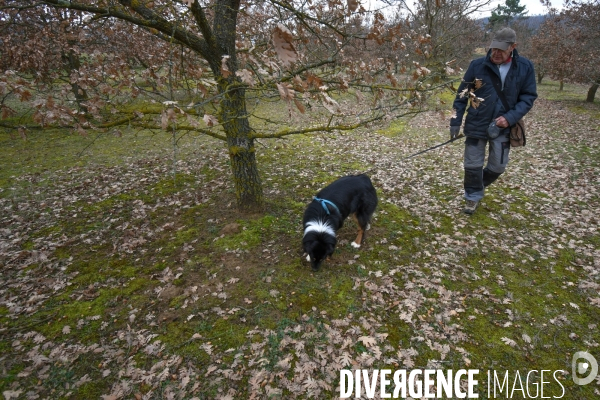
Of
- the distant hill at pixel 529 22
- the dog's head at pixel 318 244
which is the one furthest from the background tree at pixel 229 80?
the distant hill at pixel 529 22

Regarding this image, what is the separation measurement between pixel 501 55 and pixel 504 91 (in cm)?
65

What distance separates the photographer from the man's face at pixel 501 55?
4934mm

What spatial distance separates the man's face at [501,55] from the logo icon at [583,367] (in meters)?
4.84

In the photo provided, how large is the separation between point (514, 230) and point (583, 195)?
311 centimetres

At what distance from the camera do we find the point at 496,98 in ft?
17.5

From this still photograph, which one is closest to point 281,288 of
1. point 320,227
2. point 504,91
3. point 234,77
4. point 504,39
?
point 320,227

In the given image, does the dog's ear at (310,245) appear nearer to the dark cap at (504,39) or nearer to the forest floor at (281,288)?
the forest floor at (281,288)

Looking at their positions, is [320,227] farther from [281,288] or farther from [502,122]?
[502,122]

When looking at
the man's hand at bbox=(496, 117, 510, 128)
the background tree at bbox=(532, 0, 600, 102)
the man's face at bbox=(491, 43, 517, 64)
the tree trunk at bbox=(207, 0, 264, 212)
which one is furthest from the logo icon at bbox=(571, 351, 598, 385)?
the background tree at bbox=(532, 0, 600, 102)

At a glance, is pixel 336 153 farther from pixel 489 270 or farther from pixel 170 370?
pixel 170 370

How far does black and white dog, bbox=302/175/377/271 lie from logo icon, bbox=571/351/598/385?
3.31 meters

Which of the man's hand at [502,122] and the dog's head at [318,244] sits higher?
the man's hand at [502,122]

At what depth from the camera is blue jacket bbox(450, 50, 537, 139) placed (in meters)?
5.12

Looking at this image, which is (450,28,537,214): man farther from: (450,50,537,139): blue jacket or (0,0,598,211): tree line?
(0,0,598,211): tree line
